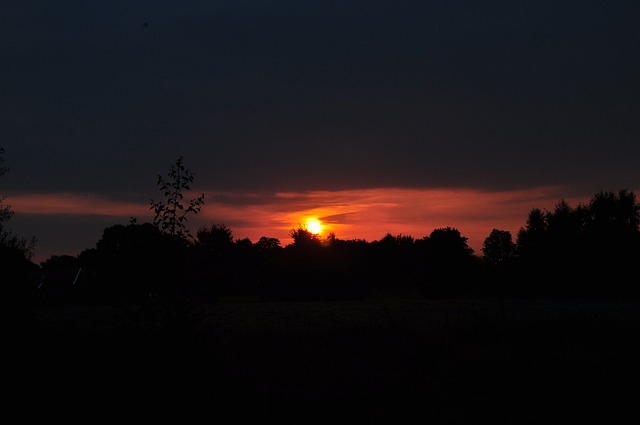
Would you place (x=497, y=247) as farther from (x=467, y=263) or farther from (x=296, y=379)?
(x=296, y=379)

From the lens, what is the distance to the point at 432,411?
1091 centimetres

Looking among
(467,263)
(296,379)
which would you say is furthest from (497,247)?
(296,379)

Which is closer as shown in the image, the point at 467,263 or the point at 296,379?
the point at 296,379

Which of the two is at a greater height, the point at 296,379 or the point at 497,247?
the point at 497,247

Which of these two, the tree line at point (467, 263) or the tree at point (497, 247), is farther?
the tree at point (497, 247)

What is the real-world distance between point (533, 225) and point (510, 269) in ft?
22.3

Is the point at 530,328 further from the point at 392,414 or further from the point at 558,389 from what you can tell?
the point at 392,414

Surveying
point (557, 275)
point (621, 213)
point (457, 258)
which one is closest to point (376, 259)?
point (457, 258)

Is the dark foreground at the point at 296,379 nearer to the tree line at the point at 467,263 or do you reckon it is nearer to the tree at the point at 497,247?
the tree line at the point at 467,263

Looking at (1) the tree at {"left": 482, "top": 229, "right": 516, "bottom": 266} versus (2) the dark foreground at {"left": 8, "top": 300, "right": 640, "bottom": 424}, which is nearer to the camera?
(2) the dark foreground at {"left": 8, "top": 300, "right": 640, "bottom": 424}

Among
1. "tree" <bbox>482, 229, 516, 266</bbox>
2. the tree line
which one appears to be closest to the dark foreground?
→ the tree line

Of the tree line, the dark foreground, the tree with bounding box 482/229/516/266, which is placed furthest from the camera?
the tree with bounding box 482/229/516/266

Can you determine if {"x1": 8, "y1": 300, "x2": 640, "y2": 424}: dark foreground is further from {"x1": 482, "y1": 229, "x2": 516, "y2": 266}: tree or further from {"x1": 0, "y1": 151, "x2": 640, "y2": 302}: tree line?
{"x1": 482, "y1": 229, "x2": 516, "y2": 266}: tree

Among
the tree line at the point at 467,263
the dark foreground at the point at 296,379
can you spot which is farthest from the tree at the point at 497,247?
→ the dark foreground at the point at 296,379
